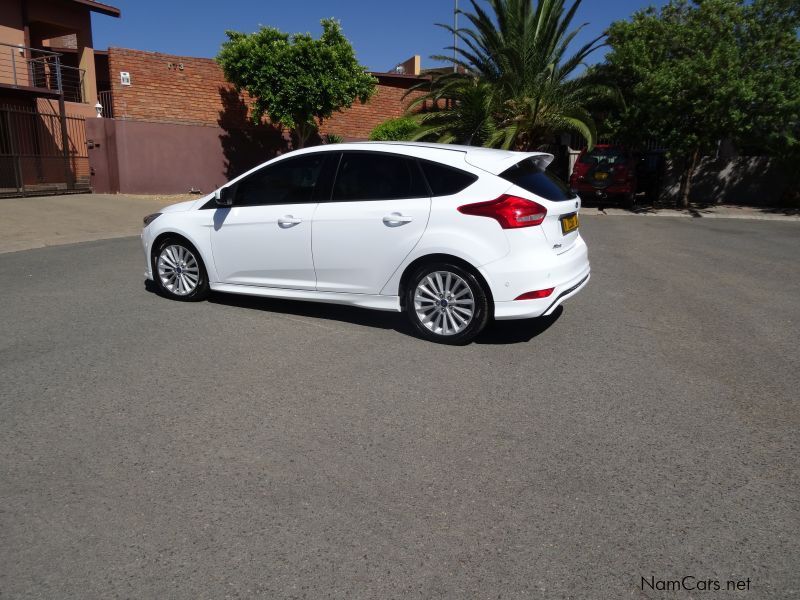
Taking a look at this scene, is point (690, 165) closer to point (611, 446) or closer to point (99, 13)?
point (611, 446)

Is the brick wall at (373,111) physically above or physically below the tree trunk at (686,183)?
above

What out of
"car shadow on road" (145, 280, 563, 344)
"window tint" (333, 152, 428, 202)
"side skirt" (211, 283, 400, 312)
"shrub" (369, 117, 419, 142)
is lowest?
"car shadow on road" (145, 280, 563, 344)

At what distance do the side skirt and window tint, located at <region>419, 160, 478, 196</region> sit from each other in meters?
1.02

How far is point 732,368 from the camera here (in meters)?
5.08

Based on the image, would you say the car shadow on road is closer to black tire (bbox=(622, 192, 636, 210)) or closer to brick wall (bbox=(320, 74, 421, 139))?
black tire (bbox=(622, 192, 636, 210))

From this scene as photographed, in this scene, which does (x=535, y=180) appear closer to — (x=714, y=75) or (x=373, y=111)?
(x=714, y=75)

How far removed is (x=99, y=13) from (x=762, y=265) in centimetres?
2361

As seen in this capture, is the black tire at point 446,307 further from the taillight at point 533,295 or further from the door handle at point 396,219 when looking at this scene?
the door handle at point 396,219

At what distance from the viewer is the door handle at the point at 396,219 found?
218 inches

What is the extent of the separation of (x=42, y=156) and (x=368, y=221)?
15968 millimetres

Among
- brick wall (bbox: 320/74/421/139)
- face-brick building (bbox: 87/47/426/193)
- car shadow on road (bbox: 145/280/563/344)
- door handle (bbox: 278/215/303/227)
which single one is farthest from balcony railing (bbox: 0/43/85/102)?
door handle (bbox: 278/215/303/227)

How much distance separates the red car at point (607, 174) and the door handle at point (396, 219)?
14.9 m

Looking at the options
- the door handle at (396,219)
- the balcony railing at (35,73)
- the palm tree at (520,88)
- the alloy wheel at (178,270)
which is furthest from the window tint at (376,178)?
the balcony railing at (35,73)

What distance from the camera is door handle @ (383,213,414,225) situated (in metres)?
5.53
